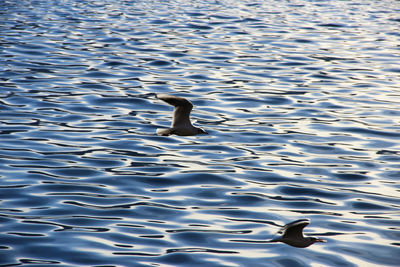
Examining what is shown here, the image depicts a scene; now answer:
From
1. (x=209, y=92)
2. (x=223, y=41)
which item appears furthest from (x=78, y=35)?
→ (x=209, y=92)

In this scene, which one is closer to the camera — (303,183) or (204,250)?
(204,250)

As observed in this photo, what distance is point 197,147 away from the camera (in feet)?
41.5

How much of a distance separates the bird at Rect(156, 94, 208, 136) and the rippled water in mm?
510

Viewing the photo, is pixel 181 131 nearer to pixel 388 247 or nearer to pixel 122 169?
pixel 122 169

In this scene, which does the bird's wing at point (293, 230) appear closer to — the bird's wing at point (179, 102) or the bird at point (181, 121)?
the bird at point (181, 121)

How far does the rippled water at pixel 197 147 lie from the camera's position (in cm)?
857

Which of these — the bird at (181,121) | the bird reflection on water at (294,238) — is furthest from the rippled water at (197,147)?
the bird at (181,121)

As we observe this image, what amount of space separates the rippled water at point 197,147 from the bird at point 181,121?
1.67 feet

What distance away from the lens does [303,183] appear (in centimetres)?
1077

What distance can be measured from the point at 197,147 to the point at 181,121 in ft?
2.92

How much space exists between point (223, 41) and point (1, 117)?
10574 millimetres

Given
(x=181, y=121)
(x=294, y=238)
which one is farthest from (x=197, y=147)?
(x=294, y=238)

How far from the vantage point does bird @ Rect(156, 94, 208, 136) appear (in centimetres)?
1149

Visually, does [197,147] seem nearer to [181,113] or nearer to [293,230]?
[181,113]
